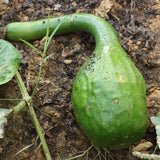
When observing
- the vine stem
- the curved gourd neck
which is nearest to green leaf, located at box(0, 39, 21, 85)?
the vine stem

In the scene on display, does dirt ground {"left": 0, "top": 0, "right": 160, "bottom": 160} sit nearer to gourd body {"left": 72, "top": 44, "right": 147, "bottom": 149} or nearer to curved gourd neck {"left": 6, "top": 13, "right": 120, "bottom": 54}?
curved gourd neck {"left": 6, "top": 13, "right": 120, "bottom": 54}

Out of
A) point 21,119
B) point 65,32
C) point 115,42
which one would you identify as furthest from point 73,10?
point 21,119

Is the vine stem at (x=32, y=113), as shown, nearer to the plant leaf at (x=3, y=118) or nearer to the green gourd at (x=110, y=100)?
the plant leaf at (x=3, y=118)

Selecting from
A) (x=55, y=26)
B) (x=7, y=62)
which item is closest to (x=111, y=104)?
(x=7, y=62)

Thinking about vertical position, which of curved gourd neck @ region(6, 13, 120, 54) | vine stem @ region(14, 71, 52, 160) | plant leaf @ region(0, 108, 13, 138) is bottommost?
vine stem @ region(14, 71, 52, 160)

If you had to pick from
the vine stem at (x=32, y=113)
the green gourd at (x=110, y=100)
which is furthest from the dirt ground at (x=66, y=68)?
the green gourd at (x=110, y=100)
